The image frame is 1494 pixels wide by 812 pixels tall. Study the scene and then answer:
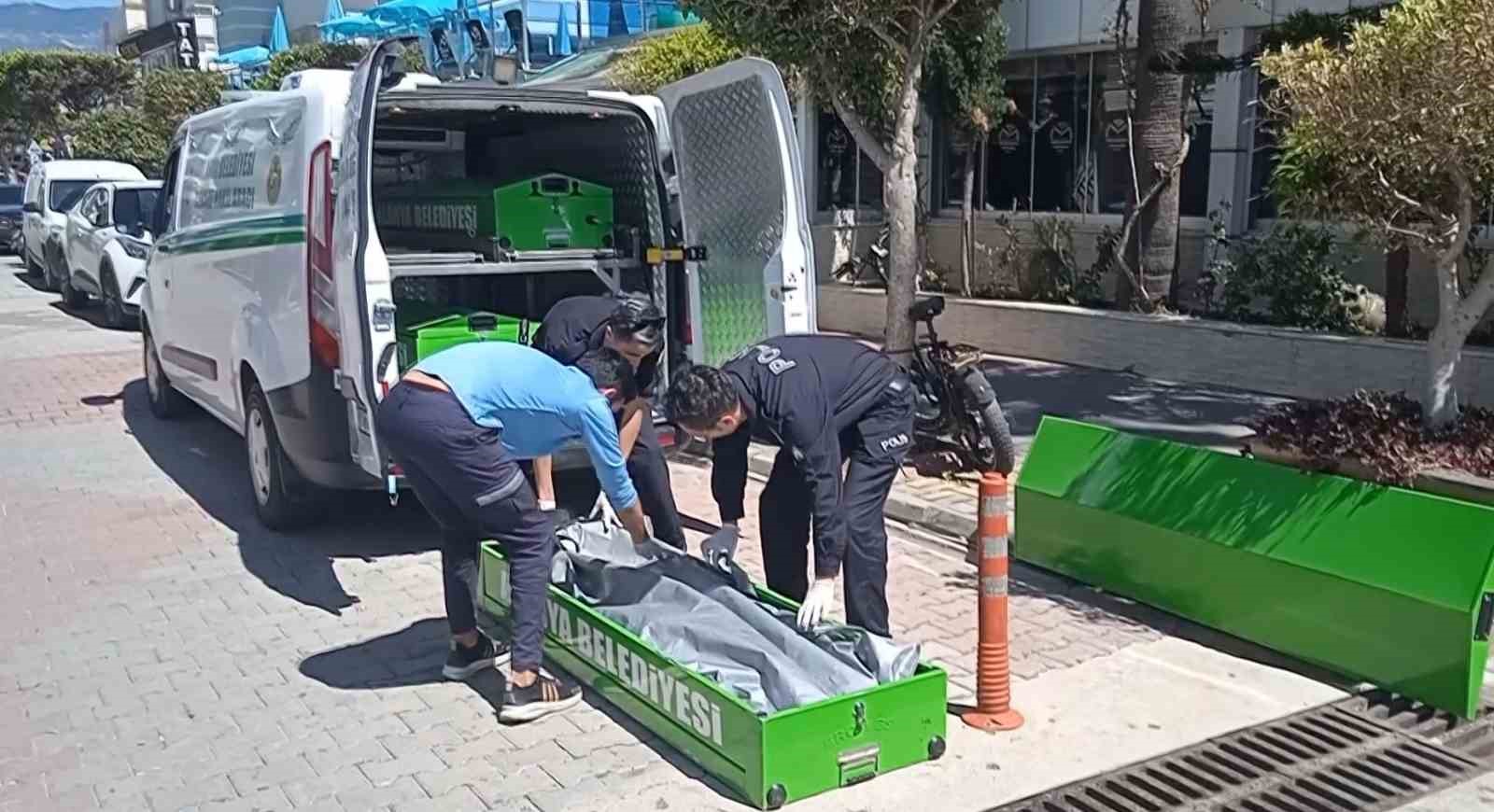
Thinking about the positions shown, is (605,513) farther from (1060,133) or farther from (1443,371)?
(1060,133)

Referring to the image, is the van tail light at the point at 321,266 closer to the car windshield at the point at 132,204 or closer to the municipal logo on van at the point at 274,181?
the municipal logo on van at the point at 274,181

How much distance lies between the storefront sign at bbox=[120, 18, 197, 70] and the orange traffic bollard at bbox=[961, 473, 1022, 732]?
47.0 m

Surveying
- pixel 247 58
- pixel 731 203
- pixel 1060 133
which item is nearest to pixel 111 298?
pixel 1060 133

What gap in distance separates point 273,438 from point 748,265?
2.60m

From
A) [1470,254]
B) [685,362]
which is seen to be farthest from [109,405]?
[1470,254]

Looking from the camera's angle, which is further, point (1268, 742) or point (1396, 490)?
point (1396, 490)

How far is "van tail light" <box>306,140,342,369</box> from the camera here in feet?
19.3

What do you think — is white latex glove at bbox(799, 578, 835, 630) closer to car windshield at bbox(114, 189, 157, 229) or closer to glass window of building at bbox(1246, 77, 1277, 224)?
glass window of building at bbox(1246, 77, 1277, 224)

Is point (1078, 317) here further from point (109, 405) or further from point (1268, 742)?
point (109, 405)

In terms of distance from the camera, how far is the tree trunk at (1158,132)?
35.7 ft

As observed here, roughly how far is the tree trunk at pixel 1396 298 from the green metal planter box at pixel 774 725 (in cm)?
702

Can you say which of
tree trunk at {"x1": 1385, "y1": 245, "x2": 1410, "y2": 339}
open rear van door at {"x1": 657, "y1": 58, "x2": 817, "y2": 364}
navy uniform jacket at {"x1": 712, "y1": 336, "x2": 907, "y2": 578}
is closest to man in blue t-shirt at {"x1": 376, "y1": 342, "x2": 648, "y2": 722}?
navy uniform jacket at {"x1": 712, "y1": 336, "x2": 907, "y2": 578}

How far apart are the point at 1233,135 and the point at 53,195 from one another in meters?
16.3

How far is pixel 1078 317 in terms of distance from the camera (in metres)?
11.7
